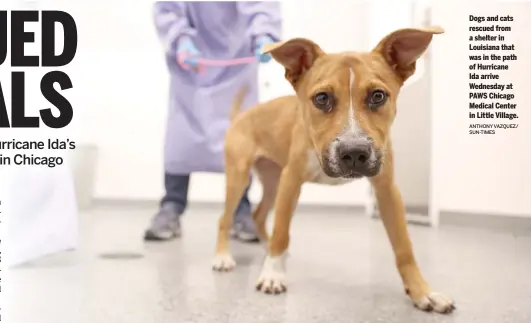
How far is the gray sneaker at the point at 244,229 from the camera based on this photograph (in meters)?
1.35

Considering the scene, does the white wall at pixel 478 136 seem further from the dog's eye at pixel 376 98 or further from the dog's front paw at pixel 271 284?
the dog's front paw at pixel 271 284

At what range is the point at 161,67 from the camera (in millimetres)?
1260

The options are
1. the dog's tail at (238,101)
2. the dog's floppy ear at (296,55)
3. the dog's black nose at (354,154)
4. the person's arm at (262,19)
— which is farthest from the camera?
the dog's tail at (238,101)

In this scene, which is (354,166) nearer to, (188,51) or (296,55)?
(296,55)

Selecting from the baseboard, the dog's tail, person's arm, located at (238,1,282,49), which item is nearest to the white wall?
the baseboard

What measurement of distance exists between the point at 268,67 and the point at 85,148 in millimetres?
467

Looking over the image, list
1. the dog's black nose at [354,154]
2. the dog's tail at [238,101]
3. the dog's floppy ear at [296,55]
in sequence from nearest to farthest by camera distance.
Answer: the dog's black nose at [354,154] → the dog's floppy ear at [296,55] → the dog's tail at [238,101]

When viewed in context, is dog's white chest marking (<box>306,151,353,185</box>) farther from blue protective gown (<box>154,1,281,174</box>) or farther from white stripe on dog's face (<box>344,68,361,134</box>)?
blue protective gown (<box>154,1,281,174</box>)

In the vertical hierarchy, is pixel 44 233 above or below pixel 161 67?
below

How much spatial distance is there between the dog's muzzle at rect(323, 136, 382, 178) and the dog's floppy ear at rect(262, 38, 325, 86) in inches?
6.3

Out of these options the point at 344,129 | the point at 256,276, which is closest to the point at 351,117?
the point at 344,129

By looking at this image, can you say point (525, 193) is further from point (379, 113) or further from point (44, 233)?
point (44, 233)

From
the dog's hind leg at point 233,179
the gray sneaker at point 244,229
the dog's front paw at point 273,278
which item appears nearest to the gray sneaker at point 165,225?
the gray sneaker at point 244,229

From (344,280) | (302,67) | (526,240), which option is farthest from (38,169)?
(526,240)
